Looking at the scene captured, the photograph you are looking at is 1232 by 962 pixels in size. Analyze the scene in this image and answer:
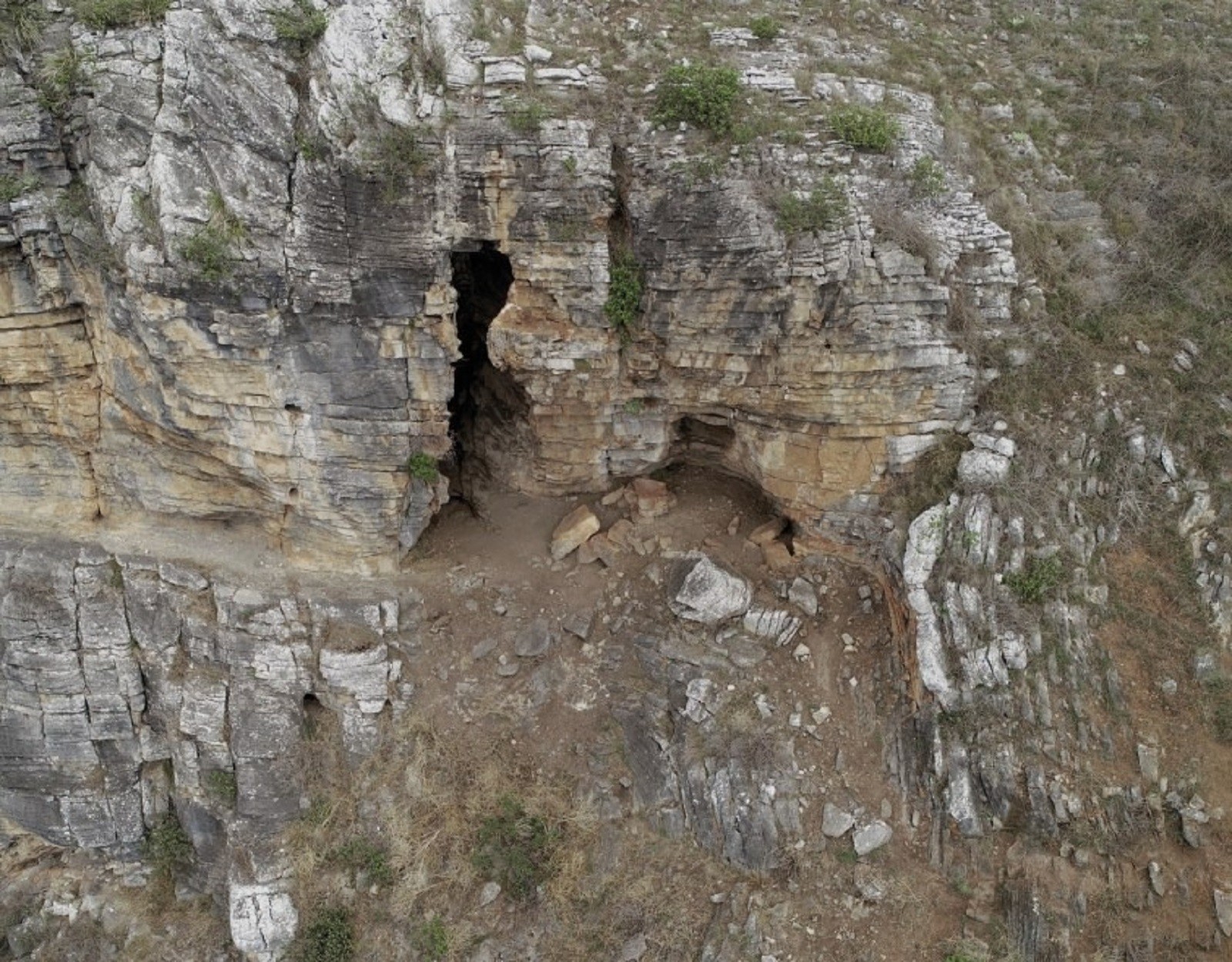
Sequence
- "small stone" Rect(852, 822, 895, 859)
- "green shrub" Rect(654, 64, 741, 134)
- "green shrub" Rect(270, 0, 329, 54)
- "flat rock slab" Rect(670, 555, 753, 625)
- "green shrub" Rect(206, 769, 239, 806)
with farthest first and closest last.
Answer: "green shrub" Rect(206, 769, 239, 806), "flat rock slab" Rect(670, 555, 753, 625), "small stone" Rect(852, 822, 895, 859), "green shrub" Rect(654, 64, 741, 134), "green shrub" Rect(270, 0, 329, 54)

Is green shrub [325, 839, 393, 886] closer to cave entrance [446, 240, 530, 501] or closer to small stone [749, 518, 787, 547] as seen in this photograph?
cave entrance [446, 240, 530, 501]

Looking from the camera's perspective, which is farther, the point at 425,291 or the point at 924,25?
the point at 924,25

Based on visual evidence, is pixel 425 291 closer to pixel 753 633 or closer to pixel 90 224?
pixel 90 224

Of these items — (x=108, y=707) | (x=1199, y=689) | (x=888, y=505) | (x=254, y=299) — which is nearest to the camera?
(x=1199, y=689)

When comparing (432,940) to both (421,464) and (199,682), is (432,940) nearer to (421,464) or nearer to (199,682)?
(199,682)

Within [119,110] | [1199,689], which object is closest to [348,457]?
[119,110]

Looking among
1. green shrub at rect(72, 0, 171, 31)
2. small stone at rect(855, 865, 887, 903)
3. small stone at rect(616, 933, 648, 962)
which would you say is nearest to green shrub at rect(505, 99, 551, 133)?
green shrub at rect(72, 0, 171, 31)

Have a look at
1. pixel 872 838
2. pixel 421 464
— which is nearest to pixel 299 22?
pixel 421 464
